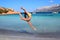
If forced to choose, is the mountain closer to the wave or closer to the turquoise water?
the turquoise water

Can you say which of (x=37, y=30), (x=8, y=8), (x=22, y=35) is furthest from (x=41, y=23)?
(x=8, y=8)

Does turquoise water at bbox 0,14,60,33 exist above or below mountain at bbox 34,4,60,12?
below

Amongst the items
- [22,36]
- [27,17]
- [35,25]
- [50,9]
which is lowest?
[22,36]

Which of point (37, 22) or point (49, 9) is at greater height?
point (49, 9)

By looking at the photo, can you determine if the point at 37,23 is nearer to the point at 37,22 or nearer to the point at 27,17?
the point at 37,22


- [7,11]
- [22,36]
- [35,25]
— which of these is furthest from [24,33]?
[7,11]

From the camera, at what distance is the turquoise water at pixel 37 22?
112 inches

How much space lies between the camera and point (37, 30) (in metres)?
2.89

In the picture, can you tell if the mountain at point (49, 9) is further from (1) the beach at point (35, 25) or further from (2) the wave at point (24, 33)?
(2) the wave at point (24, 33)

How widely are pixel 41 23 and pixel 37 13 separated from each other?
0.15 metres

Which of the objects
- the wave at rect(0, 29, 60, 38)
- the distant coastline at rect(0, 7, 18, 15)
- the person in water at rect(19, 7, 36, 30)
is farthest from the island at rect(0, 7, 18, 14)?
the wave at rect(0, 29, 60, 38)

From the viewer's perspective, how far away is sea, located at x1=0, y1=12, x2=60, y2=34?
9.31ft

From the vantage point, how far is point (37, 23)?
2.90m

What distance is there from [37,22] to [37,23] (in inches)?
0.6
